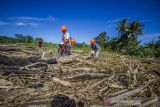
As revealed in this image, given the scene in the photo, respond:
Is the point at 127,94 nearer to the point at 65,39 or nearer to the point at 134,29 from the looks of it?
the point at 65,39

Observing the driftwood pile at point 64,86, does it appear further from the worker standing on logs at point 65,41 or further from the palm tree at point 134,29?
the palm tree at point 134,29

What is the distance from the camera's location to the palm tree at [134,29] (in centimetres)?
4659

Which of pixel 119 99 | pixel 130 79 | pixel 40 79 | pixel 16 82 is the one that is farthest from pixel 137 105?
pixel 16 82

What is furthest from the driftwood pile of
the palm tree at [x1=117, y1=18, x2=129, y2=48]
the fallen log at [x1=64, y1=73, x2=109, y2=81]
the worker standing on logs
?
the palm tree at [x1=117, y1=18, x2=129, y2=48]

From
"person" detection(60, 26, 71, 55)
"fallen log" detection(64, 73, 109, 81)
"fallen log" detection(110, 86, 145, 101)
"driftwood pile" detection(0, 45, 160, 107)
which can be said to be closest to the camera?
"driftwood pile" detection(0, 45, 160, 107)

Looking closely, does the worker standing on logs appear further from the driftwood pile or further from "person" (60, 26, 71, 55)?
the driftwood pile

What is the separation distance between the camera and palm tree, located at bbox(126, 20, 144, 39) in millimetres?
46594

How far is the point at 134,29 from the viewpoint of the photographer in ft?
155

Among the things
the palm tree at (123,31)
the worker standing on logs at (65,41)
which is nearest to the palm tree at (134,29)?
the palm tree at (123,31)

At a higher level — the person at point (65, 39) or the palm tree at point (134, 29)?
the palm tree at point (134, 29)

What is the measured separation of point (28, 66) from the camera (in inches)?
238

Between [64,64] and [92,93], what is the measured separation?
283 centimetres

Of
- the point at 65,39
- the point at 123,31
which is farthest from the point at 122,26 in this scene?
the point at 65,39

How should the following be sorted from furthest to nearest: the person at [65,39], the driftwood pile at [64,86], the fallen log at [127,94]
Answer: the person at [65,39] < the fallen log at [127,94] < the driftwood pile at [64,86]
